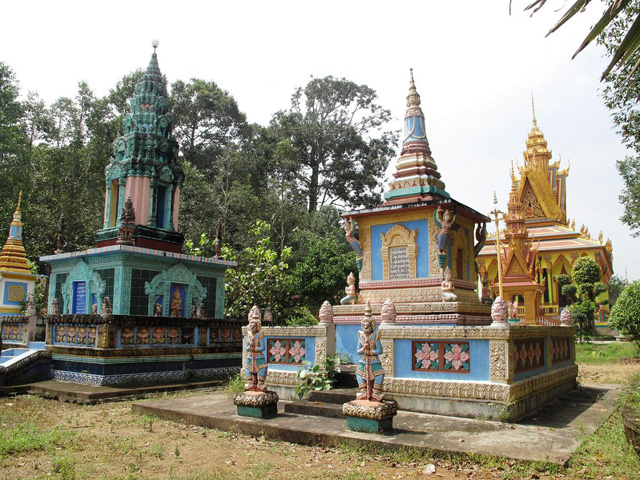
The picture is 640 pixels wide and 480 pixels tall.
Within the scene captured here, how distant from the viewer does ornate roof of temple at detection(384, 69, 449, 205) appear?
13781 millimetres

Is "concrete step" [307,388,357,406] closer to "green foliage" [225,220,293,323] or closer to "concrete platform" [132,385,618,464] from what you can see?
"concrete platform" [132,385,618,464]

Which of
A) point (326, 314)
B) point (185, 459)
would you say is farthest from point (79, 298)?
point (185, 459)

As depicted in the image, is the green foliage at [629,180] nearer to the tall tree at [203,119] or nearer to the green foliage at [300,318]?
the green foliage at [300,318]

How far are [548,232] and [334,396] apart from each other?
3989cm

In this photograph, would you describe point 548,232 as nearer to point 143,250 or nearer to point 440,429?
point 143,250

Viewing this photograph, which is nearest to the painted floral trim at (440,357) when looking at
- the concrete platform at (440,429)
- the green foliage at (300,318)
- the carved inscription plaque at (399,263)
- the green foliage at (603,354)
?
the concrete platform at (440,429)

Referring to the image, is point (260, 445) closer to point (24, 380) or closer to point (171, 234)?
point (24, 380)

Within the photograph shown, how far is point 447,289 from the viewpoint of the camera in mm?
11461

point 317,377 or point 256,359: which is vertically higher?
point 256,359

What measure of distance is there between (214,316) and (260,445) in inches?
437

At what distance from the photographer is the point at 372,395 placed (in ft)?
24.5

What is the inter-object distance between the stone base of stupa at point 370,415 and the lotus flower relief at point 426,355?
1.70 m

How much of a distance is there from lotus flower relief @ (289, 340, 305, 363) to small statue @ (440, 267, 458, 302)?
328 centimetres

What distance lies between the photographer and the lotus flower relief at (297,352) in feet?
35.4
